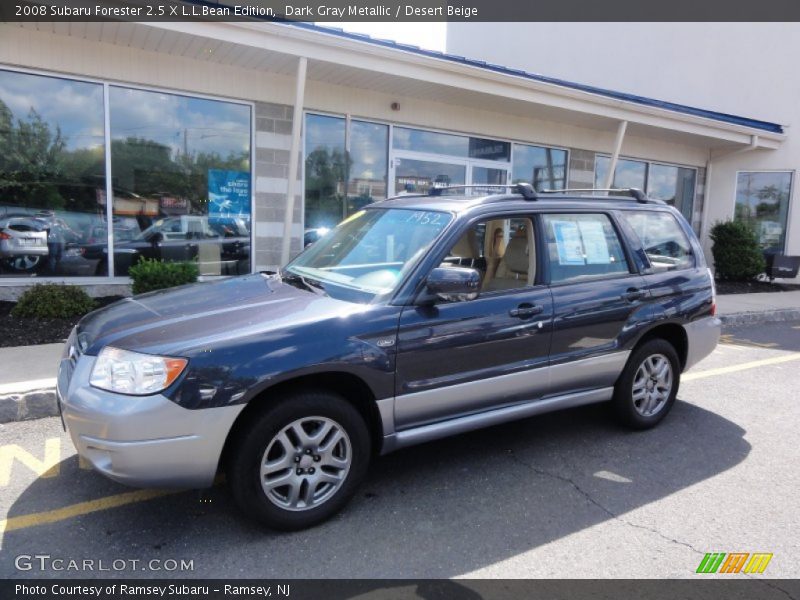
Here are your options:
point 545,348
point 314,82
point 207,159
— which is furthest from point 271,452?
point 314,82

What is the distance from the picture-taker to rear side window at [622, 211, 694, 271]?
477 centimetres

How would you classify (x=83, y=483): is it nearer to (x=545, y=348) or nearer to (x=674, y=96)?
(x=545, y=348)

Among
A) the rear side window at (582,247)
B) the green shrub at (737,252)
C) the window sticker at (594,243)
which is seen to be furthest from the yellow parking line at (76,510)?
the green shrub at (737,252)

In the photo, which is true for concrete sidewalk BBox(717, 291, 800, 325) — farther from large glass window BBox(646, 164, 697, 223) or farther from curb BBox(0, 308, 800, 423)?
curb BBox(0, 308, 800, 423)

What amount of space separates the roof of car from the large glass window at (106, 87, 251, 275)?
5.32 meters

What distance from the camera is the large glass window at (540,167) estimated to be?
12.1 m

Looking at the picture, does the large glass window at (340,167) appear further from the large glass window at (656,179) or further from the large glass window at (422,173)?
the large glass window at (656,179)

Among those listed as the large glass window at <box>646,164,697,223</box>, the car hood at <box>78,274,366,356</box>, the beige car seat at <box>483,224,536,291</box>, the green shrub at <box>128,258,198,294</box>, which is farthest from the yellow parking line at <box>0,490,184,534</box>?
the large glass window at <box>646,164,697,223</box>

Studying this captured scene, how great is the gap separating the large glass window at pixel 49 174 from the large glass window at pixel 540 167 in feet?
25.4

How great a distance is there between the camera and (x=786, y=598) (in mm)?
2664

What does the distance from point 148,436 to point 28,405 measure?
8.80ft

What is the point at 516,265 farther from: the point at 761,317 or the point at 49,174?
the point at 761,317

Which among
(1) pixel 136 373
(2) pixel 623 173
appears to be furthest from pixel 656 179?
(1) pixel 136 373

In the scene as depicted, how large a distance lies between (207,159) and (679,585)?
8294 mm
